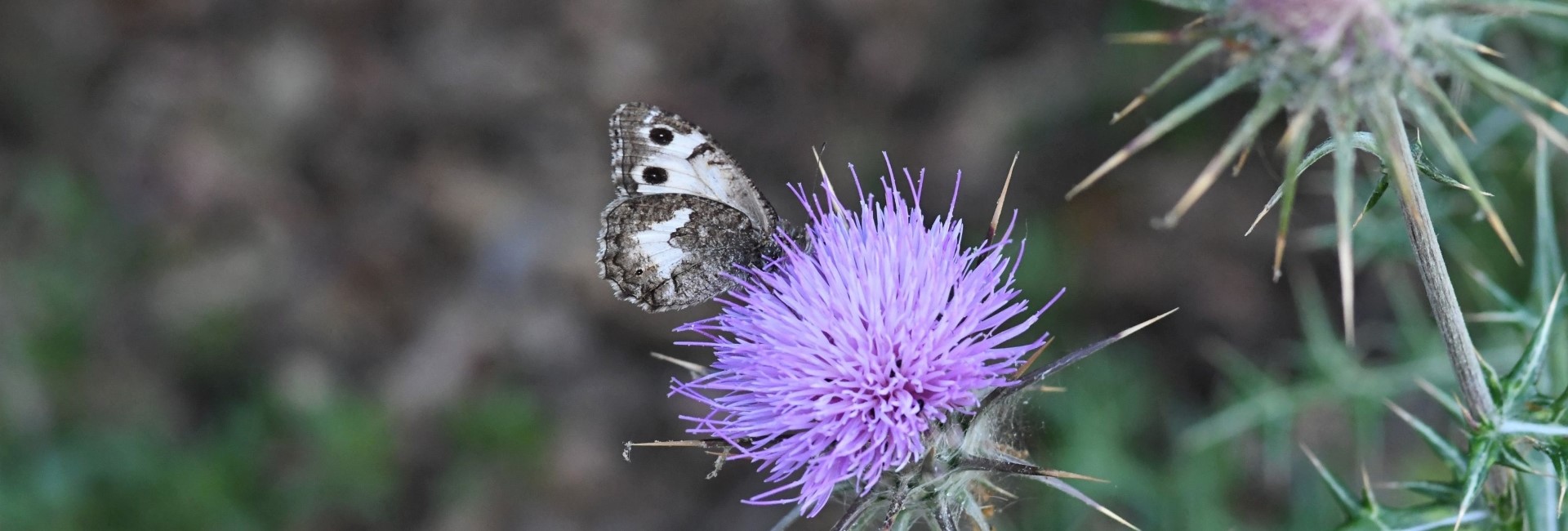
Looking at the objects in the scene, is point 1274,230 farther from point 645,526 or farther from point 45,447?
point 45,447

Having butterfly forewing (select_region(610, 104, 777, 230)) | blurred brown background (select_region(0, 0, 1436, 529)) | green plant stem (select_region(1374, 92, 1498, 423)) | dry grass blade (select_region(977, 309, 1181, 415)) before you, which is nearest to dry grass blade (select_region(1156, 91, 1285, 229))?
green plant stem (select_region(1374, 92, 1498, 423))

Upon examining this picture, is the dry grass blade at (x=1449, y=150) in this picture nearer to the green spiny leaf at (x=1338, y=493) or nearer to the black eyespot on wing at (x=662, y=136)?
the green spiny leaf at (x=1338, y=493)

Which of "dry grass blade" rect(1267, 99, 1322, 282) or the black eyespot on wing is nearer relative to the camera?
"dry grass blade" rect(1267, 99, 1322, 282)

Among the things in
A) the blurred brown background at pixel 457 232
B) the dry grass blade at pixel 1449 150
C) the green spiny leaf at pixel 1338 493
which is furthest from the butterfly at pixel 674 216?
the blurred brown background at pixel 457 232

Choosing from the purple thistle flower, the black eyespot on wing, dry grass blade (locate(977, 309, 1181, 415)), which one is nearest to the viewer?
dry grass blade (locate(977, 309, 1181, 415))

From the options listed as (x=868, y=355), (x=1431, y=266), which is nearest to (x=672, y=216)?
(x=868, y=355)

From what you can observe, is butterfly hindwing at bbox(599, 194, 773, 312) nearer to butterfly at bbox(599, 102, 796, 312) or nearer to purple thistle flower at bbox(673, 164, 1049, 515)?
butterfly at bbox(599, 102, 796, 312)
